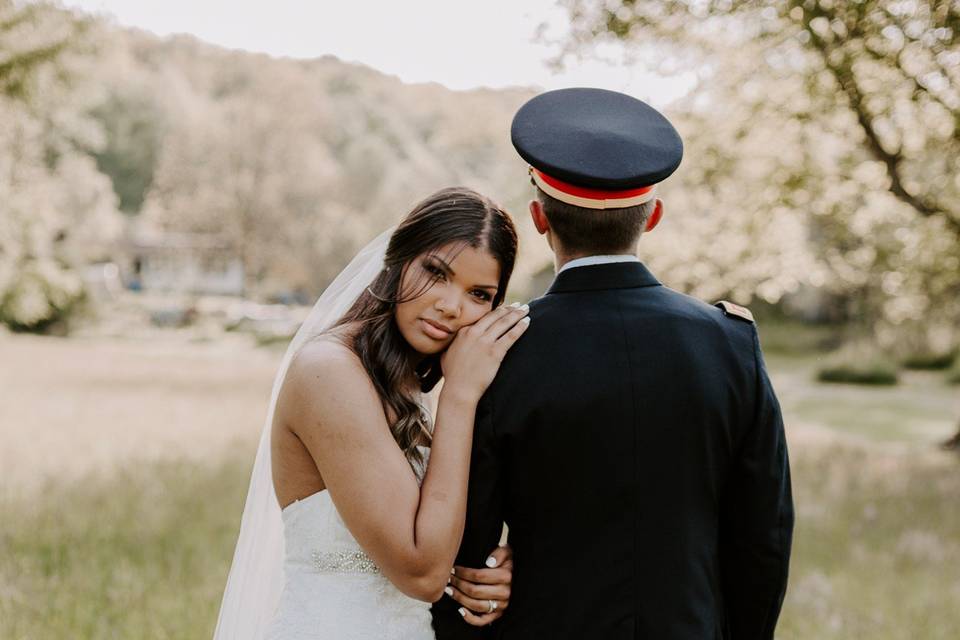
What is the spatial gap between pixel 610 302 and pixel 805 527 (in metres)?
7.09

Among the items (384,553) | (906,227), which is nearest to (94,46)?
(384,553)

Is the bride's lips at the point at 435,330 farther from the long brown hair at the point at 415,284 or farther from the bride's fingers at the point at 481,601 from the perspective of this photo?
the bride's fingers at the point at 481,601

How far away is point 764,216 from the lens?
38.7ft

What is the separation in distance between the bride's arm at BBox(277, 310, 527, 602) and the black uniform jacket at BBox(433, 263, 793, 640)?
6 cm

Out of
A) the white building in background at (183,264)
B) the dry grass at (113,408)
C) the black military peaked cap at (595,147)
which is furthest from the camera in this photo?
the white building in background at (183,264)

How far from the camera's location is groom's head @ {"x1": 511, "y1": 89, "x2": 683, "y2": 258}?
204cm

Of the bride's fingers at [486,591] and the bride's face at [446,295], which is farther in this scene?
the bride's face at [446,295]

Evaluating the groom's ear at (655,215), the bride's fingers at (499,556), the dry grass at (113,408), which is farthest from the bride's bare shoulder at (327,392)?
the dry grass at (113,408)

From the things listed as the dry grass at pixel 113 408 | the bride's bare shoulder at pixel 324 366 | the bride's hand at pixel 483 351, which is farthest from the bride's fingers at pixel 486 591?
the dry grass at pixel 113 408

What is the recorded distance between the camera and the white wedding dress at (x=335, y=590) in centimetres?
240

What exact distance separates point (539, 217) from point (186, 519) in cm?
642

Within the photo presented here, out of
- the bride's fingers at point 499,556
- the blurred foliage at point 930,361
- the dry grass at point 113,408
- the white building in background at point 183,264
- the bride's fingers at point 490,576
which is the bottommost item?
Result: the white building in background at point 183,264

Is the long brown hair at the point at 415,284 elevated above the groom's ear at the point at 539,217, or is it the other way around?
the groom's ear at the point at 539,217

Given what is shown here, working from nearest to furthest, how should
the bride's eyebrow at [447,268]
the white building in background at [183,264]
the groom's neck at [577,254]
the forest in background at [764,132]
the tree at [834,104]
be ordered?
the groom's neck at [577,254] < the bride's eyebrow at [447,268] < the tree at [834,104] < the forest in background at [764,132] < the white building in background at [183,264]
